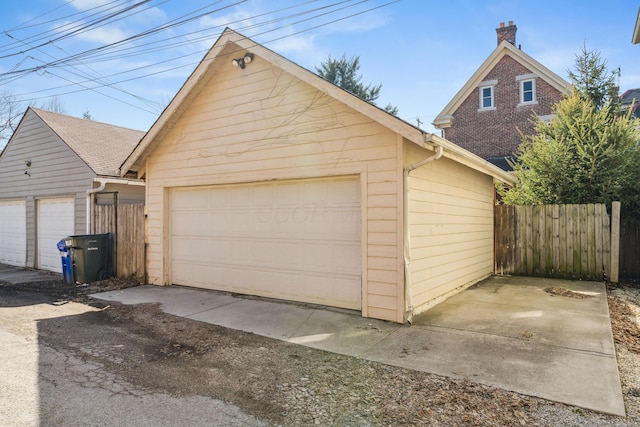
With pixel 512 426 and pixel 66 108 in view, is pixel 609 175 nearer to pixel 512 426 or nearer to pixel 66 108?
pixel 512 426

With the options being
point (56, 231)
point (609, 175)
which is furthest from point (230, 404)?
point (56, 231)

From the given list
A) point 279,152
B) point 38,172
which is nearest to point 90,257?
point 38,172

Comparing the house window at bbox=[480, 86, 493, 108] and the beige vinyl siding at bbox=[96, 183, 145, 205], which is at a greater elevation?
the house window at bbox=[480, 86, 493, 108]

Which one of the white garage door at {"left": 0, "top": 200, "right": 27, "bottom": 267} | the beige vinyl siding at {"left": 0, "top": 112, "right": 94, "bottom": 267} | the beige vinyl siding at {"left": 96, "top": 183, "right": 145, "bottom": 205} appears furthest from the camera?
the white garage door at {"left": 0, "top": 200, "right": 27, "bottom": 267}

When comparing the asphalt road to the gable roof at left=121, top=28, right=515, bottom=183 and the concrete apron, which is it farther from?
the gable roof at left=121, top=28, right=515, bottom=183

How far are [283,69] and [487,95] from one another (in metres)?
15.8

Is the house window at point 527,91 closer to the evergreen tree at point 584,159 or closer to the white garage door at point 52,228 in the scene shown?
the evergreen tree at point 584,159

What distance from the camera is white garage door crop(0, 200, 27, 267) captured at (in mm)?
12375

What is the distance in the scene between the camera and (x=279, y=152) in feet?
22.0

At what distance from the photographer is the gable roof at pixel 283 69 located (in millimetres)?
5184

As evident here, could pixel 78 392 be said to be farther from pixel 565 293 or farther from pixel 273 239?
pixel 565 293

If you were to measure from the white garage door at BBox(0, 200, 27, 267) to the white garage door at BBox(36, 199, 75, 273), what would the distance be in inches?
38.0

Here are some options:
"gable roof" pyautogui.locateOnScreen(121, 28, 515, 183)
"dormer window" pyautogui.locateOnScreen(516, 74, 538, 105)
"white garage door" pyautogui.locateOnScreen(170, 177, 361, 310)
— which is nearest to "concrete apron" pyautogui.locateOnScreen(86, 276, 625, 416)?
"white garage door" pyautogui.locateOnScreen(170, 177, 361, 310)

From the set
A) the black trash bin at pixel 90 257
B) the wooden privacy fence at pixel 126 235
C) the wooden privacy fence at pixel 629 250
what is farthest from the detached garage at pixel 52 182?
the wooden privacy fence at pixel 629 250
